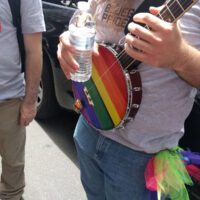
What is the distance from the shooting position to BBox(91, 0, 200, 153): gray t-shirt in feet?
2.96

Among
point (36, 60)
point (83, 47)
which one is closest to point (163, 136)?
point (83, 47)

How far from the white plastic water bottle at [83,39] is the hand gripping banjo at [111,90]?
0.05 meters

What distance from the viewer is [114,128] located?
1.02 meters

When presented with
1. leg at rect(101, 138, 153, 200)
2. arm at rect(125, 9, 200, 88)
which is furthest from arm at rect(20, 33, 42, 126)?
arm at rect(125, 9, 200, 88)

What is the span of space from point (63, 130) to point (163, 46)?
221 centimetres

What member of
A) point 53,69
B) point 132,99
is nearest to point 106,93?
point 132,99

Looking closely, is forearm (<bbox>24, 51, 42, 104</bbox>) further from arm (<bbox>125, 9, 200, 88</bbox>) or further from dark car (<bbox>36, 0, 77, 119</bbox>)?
arm (<bbox>125, 9, 200, 88</bbox>)

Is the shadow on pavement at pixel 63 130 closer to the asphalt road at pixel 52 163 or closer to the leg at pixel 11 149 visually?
the asphalt road at pixel 52 163

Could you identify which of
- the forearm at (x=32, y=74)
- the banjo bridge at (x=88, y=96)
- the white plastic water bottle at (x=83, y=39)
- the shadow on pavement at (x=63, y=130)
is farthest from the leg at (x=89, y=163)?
the shadow on pavement at (x=63, y=130)

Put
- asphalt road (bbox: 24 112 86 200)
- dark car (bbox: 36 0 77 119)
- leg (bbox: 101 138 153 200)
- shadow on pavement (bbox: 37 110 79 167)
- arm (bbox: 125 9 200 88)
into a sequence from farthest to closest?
shadow on pavement (bbox: 37 110 79 167), dark car (bbox: 36 0 77 119), asphalt road (bbox: 24 112 86 200), leg (bbox: 101 138 153 200), arm (bbox: 125 9 200 88)

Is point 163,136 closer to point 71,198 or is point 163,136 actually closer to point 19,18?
point 19,18

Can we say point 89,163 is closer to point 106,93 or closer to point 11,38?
point 106,93

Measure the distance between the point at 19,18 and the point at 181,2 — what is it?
0.91 metres

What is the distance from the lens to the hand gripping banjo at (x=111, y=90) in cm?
93
